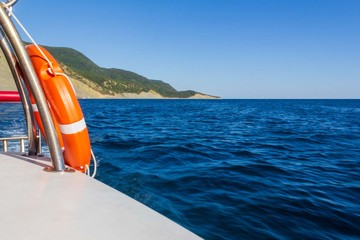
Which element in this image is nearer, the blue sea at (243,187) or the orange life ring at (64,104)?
the orange life ring at (64,104)

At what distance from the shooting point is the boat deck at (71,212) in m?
1.08

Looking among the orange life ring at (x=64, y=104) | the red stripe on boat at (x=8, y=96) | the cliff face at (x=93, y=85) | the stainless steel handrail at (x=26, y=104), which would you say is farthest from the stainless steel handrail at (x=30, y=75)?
the cliff face at (x=93, y=85)

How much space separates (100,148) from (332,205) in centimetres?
537

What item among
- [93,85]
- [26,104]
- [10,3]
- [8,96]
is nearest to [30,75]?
[10,3]

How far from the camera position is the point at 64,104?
1.92 meters

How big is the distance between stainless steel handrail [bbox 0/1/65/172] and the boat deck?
9.4 inches

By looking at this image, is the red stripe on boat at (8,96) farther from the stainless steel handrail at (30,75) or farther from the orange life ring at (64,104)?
the stainless steel handrail at (30,75)

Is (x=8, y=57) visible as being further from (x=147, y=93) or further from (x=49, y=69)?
(x=147, y=93)

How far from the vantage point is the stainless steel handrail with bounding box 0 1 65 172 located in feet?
4.98

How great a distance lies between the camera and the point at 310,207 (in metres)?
3.48

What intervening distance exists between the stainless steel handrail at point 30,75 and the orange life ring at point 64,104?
20cm

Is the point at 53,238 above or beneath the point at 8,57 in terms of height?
beneath

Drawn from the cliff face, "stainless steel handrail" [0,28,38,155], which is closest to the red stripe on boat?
"stainless steel handrail" [0,28,38,155]

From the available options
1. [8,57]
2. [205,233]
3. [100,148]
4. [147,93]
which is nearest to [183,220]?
[205,233]
